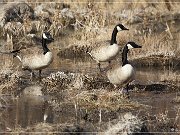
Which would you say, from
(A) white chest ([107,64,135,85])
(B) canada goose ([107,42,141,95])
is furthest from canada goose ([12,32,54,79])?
(A) white chest ([107,64,135,85])

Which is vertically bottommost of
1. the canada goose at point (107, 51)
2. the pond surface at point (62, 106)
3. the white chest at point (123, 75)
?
the pond surface at point (62, 106)

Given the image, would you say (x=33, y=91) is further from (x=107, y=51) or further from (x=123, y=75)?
(x=107, y=51)

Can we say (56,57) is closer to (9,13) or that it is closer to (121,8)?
(9,13)

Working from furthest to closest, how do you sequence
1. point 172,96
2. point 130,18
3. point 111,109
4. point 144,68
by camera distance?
Answer: point 130,18 → point 144,68 → point 172,96 → point 111,109

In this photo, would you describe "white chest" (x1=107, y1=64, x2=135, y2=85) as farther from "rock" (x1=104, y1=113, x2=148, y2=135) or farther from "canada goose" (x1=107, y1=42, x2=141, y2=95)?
"rock" (x1=104, y1=113, x2=148, y2=135)

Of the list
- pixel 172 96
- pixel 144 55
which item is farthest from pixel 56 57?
pixel 172 96

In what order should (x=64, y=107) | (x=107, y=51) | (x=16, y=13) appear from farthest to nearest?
(x=16, y=13) → (x=107, y=51) → (x=64, y=107)

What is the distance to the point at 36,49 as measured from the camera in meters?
13.7

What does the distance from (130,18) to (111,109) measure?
1304cm

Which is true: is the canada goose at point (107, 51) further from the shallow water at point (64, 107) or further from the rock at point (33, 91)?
the rock at point (33, 91)

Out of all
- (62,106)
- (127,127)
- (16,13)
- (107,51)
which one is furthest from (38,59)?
(16,13)

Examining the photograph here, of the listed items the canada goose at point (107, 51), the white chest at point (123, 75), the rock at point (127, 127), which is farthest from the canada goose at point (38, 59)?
the rock at point (127, 127)

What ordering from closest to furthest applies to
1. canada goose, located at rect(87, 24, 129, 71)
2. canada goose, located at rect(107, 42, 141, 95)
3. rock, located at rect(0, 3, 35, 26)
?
canada goose, located at rect(107, 42, 141, 95), canada goose, located at rect(87, 24, 129, 71), rock, located at rect(0, 3, 35, 26)

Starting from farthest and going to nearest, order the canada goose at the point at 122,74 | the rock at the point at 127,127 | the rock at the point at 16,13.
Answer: the rock at the point at 16,13
the canada goose at the point at 122,74
the rock at the point at 127,127
